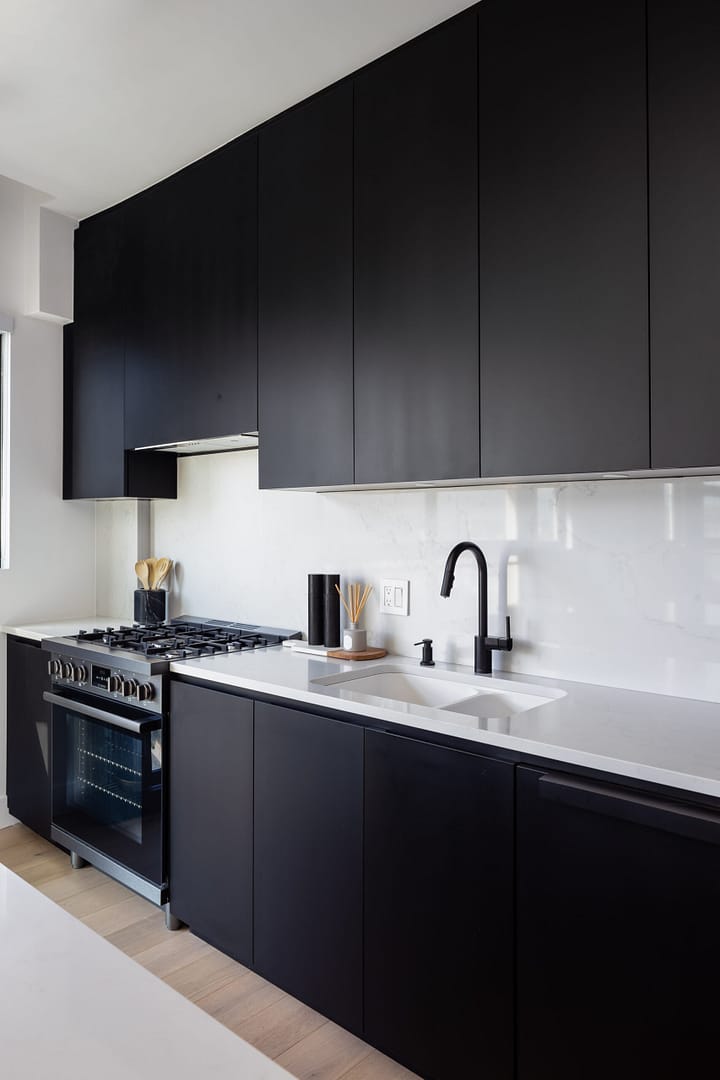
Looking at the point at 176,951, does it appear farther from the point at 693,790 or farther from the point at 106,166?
the point at 106,166

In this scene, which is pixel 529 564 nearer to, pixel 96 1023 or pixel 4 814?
pixel 96 1023

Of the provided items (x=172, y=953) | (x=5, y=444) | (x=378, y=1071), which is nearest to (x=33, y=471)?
(x=5, y=444)

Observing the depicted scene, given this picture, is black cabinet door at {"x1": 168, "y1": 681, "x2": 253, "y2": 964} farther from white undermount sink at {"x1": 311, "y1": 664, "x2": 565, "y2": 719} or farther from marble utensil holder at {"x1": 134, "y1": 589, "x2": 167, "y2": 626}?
marble utensil holder at {"x1": 134, "y1": 589, "x2": 167, "y2": 626}

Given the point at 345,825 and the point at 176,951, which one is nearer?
the point at 345,825

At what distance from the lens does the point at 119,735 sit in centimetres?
247

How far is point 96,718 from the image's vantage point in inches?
99.4

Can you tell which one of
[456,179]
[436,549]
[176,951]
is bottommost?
[176,951]

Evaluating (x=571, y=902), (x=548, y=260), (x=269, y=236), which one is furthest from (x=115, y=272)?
(x=571, y=902)

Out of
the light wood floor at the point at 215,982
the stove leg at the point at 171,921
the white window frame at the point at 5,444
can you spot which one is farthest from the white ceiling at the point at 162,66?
the stove leg at the point at 171,921

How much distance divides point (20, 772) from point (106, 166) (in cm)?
249

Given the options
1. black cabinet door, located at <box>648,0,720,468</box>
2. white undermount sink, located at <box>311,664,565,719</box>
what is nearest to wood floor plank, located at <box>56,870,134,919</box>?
white undermount sink, located at <box>311,664,565,719</box>

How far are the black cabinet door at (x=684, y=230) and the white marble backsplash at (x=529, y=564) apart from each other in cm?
33

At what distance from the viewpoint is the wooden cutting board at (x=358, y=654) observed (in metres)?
2.29

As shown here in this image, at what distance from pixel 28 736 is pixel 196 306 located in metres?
1.89
